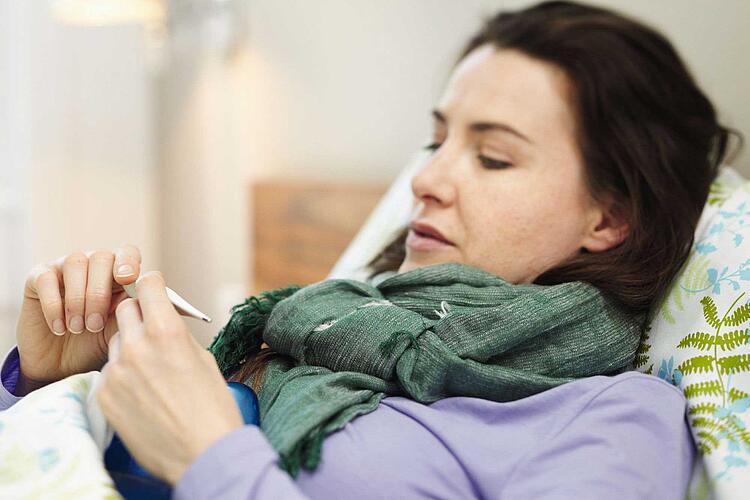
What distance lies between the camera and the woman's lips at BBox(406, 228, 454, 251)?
1.02 m

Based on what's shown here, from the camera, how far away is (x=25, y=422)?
0.71 meters

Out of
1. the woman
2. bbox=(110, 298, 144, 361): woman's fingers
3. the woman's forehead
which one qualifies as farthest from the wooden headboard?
bbox=(110, 298, 144, 361): woman's fingers

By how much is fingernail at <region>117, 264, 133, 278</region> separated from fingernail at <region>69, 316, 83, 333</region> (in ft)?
0.23

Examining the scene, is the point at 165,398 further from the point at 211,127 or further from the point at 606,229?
the point at 211,127

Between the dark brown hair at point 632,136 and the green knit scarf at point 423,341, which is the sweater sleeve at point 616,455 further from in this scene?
the dark brown hair at point 632,136

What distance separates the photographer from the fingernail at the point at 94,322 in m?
0.83

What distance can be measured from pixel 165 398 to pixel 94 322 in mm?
245

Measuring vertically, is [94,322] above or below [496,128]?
below

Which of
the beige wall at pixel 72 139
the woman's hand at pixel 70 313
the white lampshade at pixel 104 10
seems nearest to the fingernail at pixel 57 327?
the woman's hand at pixel 70 313

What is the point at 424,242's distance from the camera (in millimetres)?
1033

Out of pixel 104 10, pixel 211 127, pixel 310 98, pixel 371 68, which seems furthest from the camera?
pixel 211 127

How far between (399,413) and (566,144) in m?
0.44

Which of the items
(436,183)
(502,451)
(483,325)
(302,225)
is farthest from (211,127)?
(502,451)

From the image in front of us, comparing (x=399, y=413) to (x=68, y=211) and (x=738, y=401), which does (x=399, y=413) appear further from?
(x=68, y=211)
